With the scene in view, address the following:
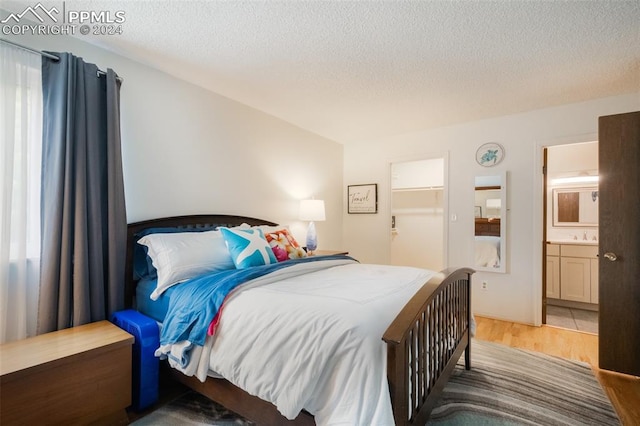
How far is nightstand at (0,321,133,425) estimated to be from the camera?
1.33 metres

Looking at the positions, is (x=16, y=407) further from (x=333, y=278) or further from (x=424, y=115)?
(x=424, y=115)

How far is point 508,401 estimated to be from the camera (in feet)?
6.32

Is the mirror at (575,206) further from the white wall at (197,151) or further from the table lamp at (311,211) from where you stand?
the white wall at (197,151)

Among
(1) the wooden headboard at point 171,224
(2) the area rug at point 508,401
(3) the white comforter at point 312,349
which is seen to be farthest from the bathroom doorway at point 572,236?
(1) the wooden headboard at point 171,224

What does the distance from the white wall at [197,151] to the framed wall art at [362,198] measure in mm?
857

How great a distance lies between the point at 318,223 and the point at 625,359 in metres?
3.33

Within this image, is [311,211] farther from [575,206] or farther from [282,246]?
[575,206]

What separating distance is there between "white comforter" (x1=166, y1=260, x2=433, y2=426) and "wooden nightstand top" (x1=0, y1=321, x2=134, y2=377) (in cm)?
52

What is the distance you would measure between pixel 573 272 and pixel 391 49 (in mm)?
3943

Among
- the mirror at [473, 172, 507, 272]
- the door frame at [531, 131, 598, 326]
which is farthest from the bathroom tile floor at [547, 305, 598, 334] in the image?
the mirror at [473, 172, 507, 272]

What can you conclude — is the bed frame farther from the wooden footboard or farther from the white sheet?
the white sheet

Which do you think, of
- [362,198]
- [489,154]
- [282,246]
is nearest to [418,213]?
[362,198]

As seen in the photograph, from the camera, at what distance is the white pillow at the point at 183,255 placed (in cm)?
199

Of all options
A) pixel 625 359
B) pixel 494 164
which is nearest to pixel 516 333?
pixel 625 359
